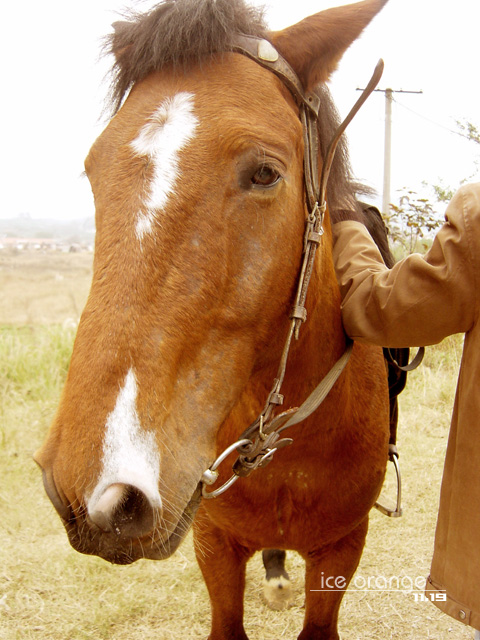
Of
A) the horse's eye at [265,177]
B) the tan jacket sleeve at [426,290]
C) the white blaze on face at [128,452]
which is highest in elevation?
the horse's eye at [265,177]

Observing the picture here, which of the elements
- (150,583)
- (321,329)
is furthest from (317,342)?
(150,583)

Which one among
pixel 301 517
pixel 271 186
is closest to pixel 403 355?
pixel 301 517

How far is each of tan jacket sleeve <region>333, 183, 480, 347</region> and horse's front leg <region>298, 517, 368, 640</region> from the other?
3.60ft

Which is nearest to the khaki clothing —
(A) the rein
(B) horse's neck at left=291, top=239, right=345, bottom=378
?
(B) horse's neck at left=291, top=239, right=345, bottom=378

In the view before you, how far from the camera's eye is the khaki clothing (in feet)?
4.81

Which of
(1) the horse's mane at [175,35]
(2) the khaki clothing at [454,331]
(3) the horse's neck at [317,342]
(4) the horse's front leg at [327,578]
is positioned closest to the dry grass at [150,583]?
(4) the horse's front leg at [327,578]

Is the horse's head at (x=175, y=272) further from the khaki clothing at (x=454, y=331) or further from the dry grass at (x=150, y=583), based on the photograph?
the dry grass at (x=150, y=583)

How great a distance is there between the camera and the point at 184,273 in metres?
1.30

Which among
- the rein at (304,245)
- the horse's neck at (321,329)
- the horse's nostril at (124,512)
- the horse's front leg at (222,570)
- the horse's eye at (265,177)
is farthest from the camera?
the horse's front leg at (222,570)

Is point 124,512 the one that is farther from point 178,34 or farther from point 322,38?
point 322,38

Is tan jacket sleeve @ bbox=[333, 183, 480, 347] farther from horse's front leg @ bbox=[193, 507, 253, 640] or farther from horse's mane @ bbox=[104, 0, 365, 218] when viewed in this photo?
horse's front leg @ bbox=[193, 507, 253, 640]

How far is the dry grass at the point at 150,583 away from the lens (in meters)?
3.23

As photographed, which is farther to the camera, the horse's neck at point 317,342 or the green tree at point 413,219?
the green tree at point 413,219

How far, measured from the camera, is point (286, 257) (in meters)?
1.50
